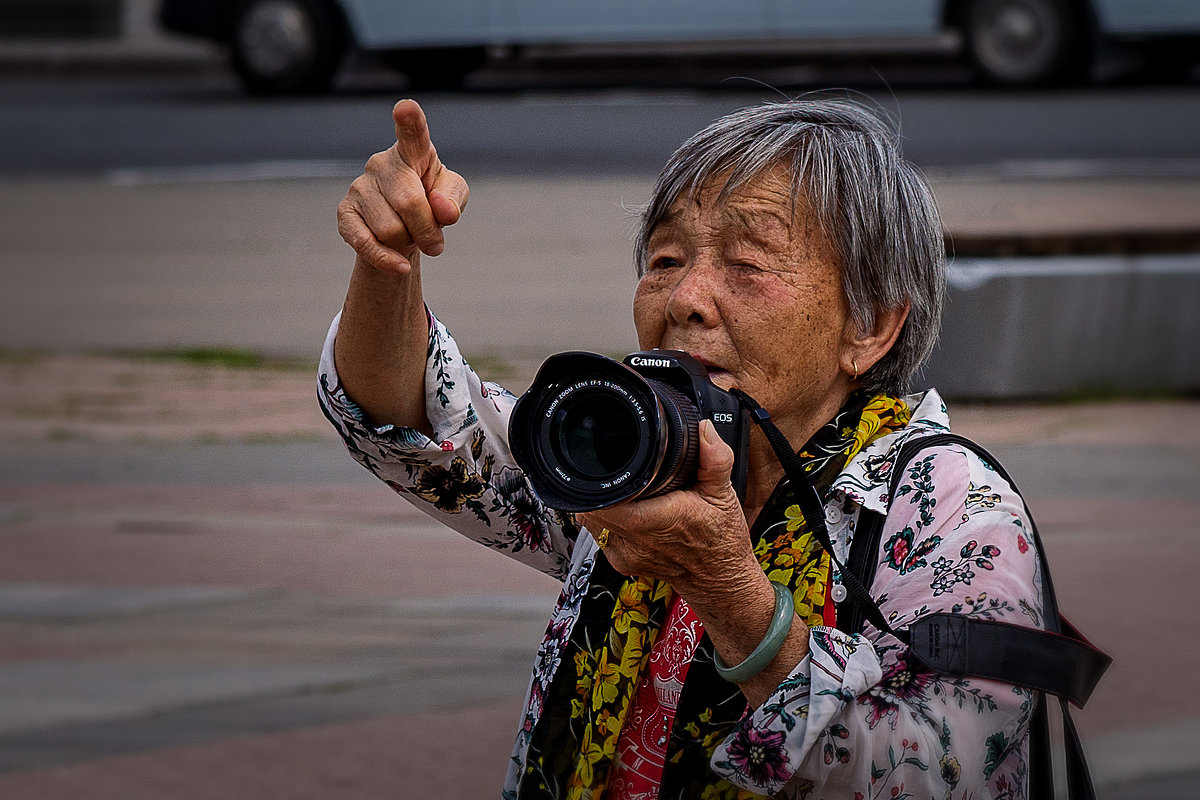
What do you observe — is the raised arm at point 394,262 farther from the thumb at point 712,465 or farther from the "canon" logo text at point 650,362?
the thumb at point 712,465

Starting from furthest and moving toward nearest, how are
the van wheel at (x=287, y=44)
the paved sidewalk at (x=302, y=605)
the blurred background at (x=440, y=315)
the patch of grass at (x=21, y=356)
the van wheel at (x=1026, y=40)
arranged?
the van wheel at (x=287, y=44) < the van wheel at (x=1026, y=40) < the patch of grass at (x=21, y=356) < the blurred background at (x=440, y=315) < the paved sidewalk at (x=302, y=605)

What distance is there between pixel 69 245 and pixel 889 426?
8000 millimetres

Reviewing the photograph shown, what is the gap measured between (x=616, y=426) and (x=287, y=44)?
12.4m

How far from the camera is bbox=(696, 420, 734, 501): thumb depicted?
1562 mm

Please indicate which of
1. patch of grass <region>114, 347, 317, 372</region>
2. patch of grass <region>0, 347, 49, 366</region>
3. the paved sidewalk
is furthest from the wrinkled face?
patch of grass <region>0, 347, 49, 366</region>

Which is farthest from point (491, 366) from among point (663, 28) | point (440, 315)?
point (663, 28)

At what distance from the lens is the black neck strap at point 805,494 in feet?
5.44

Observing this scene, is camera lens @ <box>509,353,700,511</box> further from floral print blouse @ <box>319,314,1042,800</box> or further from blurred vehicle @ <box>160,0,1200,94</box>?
blurred vehicle @ <box>160,0,1200,94</box>

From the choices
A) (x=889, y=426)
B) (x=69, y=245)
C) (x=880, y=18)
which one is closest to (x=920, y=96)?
(x=880, y=18)

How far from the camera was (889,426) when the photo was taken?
1.90 metres

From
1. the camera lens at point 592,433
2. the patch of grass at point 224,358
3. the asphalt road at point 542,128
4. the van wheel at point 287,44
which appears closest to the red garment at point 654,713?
the camera lens at point 592,433

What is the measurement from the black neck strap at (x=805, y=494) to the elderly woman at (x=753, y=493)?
3cm

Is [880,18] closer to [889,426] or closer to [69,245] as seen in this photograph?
[69,245]

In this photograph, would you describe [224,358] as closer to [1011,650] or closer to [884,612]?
[884,612]
